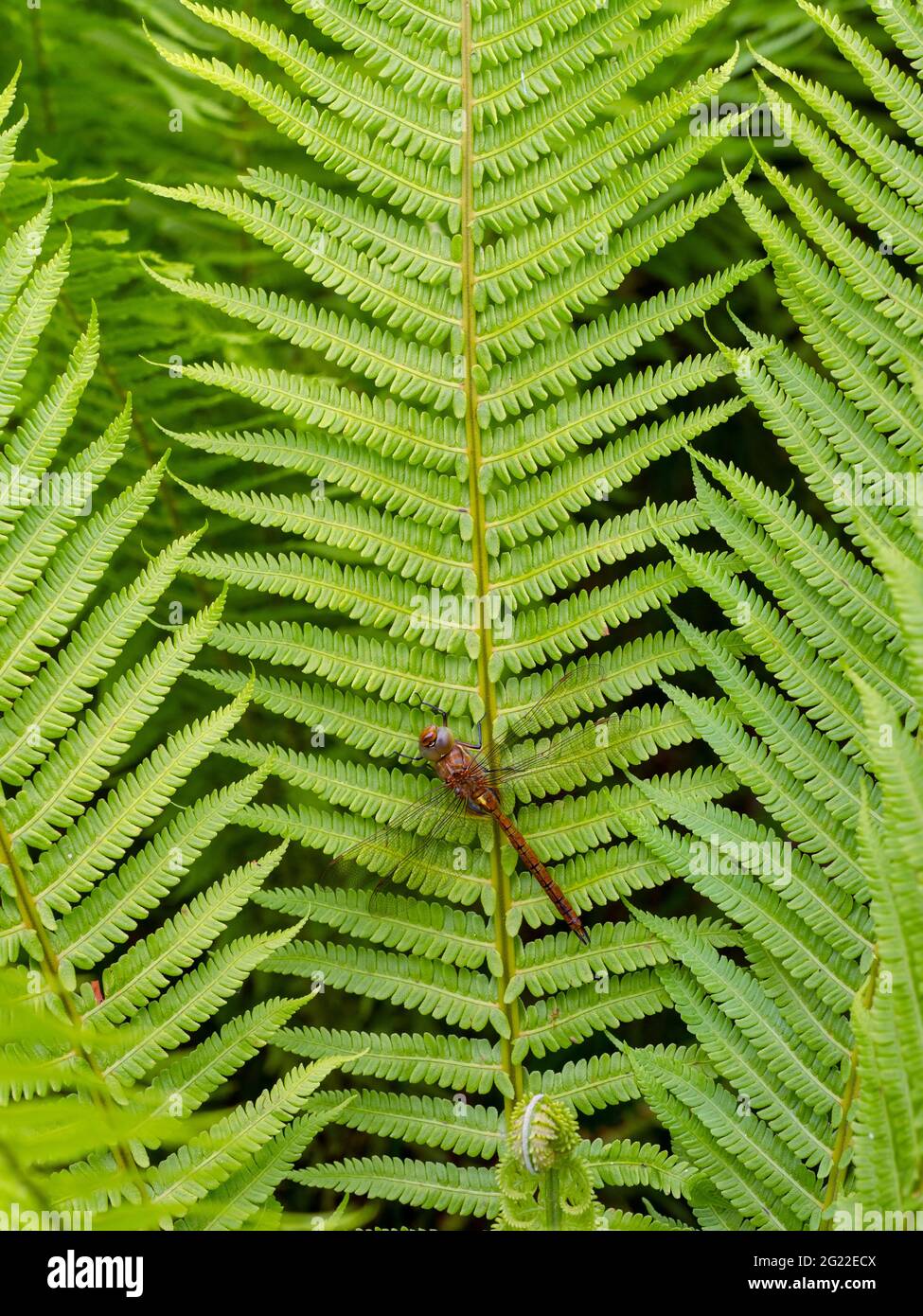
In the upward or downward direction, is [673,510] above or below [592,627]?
above

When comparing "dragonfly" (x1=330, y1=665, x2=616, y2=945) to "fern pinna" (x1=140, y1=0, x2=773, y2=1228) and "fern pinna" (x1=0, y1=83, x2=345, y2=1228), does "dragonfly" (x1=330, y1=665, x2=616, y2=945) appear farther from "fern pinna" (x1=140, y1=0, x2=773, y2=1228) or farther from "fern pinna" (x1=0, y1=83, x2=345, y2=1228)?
"fern pinna" (x1=0, y1=83, x2=345, y2=1228)

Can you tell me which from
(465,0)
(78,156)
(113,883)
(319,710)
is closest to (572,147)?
(465,0)

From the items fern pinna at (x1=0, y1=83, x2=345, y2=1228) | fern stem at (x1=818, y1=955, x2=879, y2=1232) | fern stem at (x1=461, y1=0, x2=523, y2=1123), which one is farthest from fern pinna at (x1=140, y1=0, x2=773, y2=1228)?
fern stem at (x1=818, y1=955, x2=879, y2=1232)

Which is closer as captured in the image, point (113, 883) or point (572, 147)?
point (113, 883)

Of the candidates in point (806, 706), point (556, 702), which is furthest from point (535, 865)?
point (806, 706)

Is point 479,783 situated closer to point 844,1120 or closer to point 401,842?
point 401,842

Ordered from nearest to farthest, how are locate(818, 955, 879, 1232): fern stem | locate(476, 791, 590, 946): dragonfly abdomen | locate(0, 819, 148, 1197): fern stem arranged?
locate(818, 955, 879, 1232): fern stem < locate(0, 819, 148, 1197): fern stem < locate(476, 791, 590, 946): dragonfly abdomen

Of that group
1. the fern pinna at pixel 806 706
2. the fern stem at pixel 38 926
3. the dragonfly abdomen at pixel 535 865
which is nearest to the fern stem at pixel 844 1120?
the fern pinna at pixel 806 706

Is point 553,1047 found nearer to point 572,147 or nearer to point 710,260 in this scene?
point 572,147
